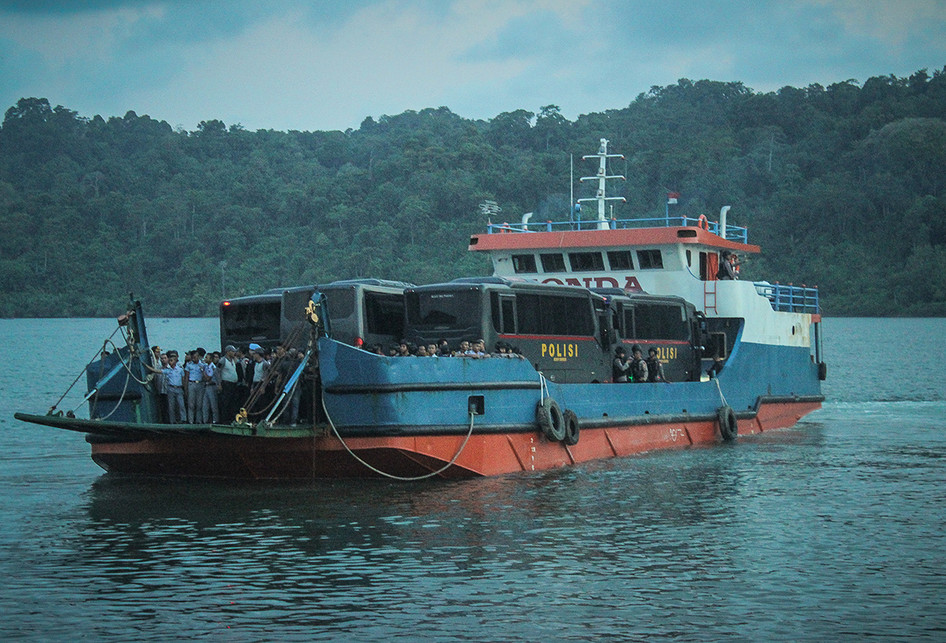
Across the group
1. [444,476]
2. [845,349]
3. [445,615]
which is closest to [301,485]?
[444,476]

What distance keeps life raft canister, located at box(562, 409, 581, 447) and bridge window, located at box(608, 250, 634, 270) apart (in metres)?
9.21

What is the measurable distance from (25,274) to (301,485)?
131406 mm

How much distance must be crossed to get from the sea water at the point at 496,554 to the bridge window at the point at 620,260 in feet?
23.1

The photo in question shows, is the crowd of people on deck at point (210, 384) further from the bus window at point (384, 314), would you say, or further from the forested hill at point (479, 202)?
the forested hill at point (479, 202)

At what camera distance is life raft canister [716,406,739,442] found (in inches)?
1164

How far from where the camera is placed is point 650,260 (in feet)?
106

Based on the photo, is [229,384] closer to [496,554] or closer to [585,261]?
[496,554]

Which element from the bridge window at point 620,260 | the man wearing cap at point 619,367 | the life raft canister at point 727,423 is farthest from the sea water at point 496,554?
the bridge window at point 620,260

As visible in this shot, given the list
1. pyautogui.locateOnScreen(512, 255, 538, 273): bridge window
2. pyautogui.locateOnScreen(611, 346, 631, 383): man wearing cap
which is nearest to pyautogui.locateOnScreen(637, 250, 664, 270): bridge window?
pyautogui.locateOnScreen(512, 255, 538, 273): bridge window

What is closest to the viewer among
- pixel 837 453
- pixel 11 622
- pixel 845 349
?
pixel 11 622

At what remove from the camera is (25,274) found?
14400 cm

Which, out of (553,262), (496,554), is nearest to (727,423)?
(553,262)

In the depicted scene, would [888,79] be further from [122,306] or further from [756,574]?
[756,574]

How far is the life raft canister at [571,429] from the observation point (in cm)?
2366
